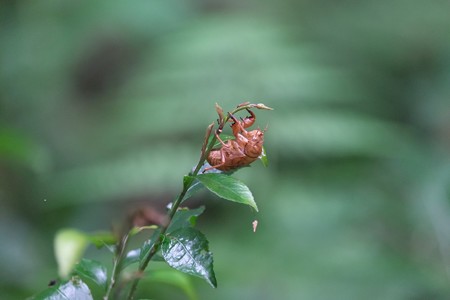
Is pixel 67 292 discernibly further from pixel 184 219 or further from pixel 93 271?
pixel 184 219

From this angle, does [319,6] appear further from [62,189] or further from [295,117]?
[62,189]

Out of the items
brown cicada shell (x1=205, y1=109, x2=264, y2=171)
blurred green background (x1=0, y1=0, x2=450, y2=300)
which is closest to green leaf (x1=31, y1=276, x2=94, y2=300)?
brown cicada shell (x1=205, y1=109, x2=264, y2=171)

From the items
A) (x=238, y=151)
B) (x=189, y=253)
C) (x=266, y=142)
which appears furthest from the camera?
(x=266, y=142)

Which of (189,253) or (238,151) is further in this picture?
(238,151)

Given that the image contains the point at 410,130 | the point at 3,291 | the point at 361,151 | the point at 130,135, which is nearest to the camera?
the point at 3,291

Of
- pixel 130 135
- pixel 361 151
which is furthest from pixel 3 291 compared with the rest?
pixel 361 151

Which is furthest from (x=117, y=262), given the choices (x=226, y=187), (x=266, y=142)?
(x=266, y=142)
